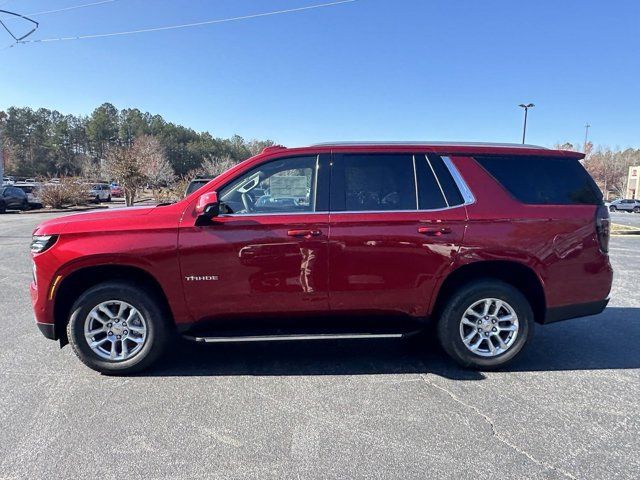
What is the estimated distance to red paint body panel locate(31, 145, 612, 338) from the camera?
3.47 meters

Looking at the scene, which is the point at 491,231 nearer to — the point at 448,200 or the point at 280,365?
the point at 448,200

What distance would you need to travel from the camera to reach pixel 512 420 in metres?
2.97

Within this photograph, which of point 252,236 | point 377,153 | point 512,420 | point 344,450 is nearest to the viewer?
point 344,450

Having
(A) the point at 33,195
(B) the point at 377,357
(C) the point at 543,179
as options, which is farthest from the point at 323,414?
(A) the point at 33,195

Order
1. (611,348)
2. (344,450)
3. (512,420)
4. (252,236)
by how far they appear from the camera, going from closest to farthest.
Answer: (344,450) → (512,420) → (252,236) → (611,348)

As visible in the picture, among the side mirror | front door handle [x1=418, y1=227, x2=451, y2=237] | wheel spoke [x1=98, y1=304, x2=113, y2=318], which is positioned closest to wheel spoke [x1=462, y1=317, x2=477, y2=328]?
front door handle [x1=418, y1=227, x2=451, y2=237]

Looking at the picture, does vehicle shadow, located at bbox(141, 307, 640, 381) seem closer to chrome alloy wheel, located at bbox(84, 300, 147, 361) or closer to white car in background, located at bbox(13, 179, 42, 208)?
chrome alloy wheel, located at bbox(84, 300, 147, 361)

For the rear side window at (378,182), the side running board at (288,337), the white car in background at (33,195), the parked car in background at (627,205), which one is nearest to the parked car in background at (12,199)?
the white car in background at (33,195)

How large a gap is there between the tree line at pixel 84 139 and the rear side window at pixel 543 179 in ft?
237

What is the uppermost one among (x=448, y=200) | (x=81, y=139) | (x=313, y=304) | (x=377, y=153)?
(x=81, y=139)

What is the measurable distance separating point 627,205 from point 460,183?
53.4 m

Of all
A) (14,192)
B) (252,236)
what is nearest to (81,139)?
(14,192)

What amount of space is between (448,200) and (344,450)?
2.27 m

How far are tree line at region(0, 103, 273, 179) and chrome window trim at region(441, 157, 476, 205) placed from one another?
72302 mm
